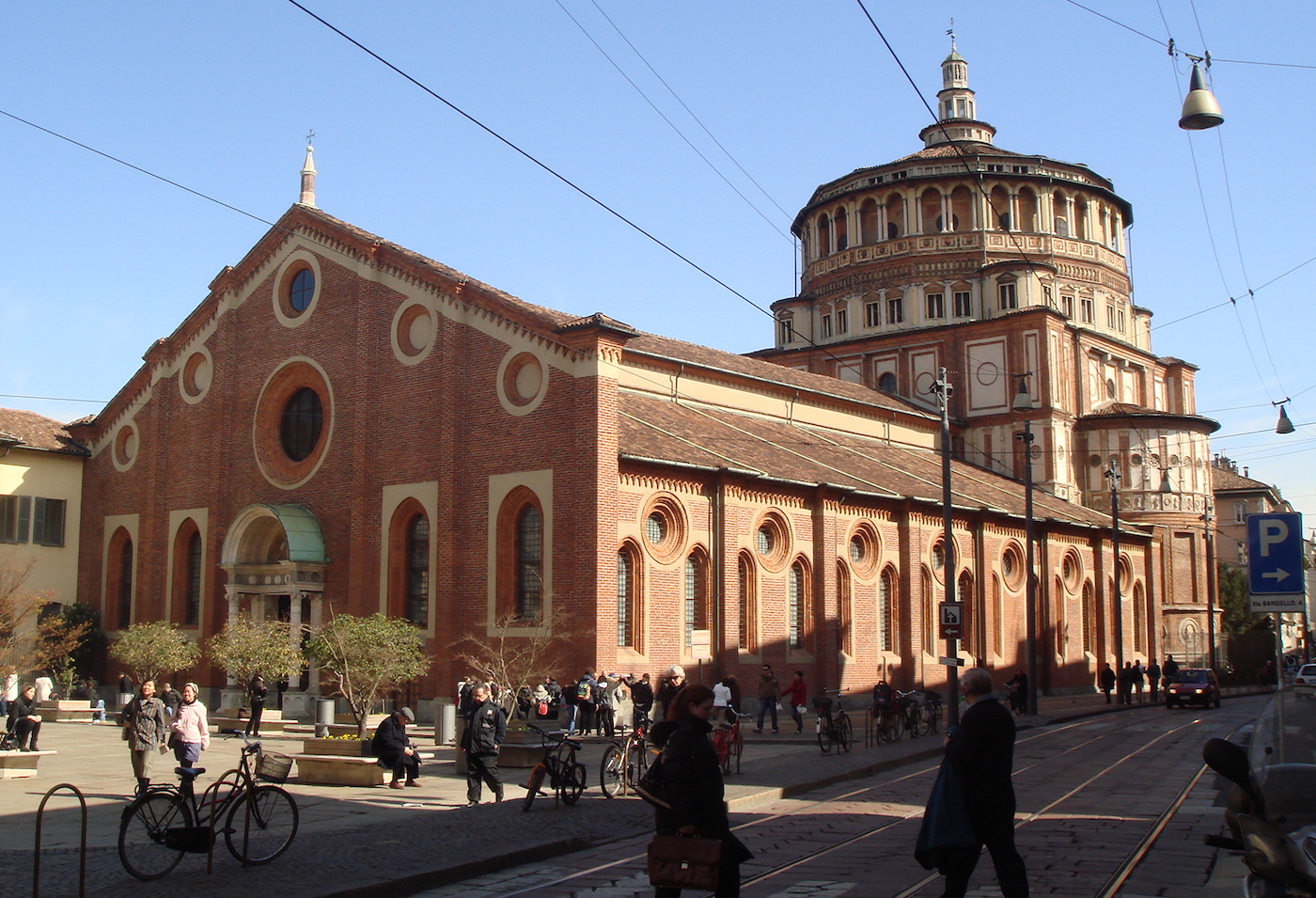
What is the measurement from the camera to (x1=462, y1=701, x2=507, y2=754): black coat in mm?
14930

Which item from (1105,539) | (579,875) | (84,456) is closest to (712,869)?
(579,875)

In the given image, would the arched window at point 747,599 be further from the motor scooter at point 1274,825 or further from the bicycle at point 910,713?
the motor scooter at point 1274,825

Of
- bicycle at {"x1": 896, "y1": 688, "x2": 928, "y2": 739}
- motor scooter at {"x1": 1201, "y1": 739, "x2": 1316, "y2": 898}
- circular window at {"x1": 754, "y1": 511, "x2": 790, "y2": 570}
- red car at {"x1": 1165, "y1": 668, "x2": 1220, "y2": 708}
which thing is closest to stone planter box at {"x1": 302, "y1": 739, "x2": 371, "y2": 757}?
bicycle at {"x1": 896, "y1": 688, "x2": 928, "y2": 739}

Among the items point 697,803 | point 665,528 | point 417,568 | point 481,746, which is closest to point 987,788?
point 697,803

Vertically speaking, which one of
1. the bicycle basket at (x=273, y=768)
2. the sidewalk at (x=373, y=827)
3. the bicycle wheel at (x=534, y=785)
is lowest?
the sidewalk at (x=373, y=827)

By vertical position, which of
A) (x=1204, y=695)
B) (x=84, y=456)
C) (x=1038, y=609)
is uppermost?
(x=84, y=456)

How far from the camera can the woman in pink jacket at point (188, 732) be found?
1440 cm

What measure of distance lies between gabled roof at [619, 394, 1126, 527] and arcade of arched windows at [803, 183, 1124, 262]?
1168 centimetres

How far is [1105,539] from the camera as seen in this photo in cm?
4875

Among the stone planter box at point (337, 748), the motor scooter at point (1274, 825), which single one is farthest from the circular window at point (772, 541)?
the motor scooter at point (1274, 825)

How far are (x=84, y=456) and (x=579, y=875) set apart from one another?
108 feet

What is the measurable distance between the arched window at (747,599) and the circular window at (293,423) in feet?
37.0

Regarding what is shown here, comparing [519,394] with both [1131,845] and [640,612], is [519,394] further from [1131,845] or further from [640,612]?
[1131,845]

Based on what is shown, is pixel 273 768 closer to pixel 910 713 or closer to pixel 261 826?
pixel 261 826
